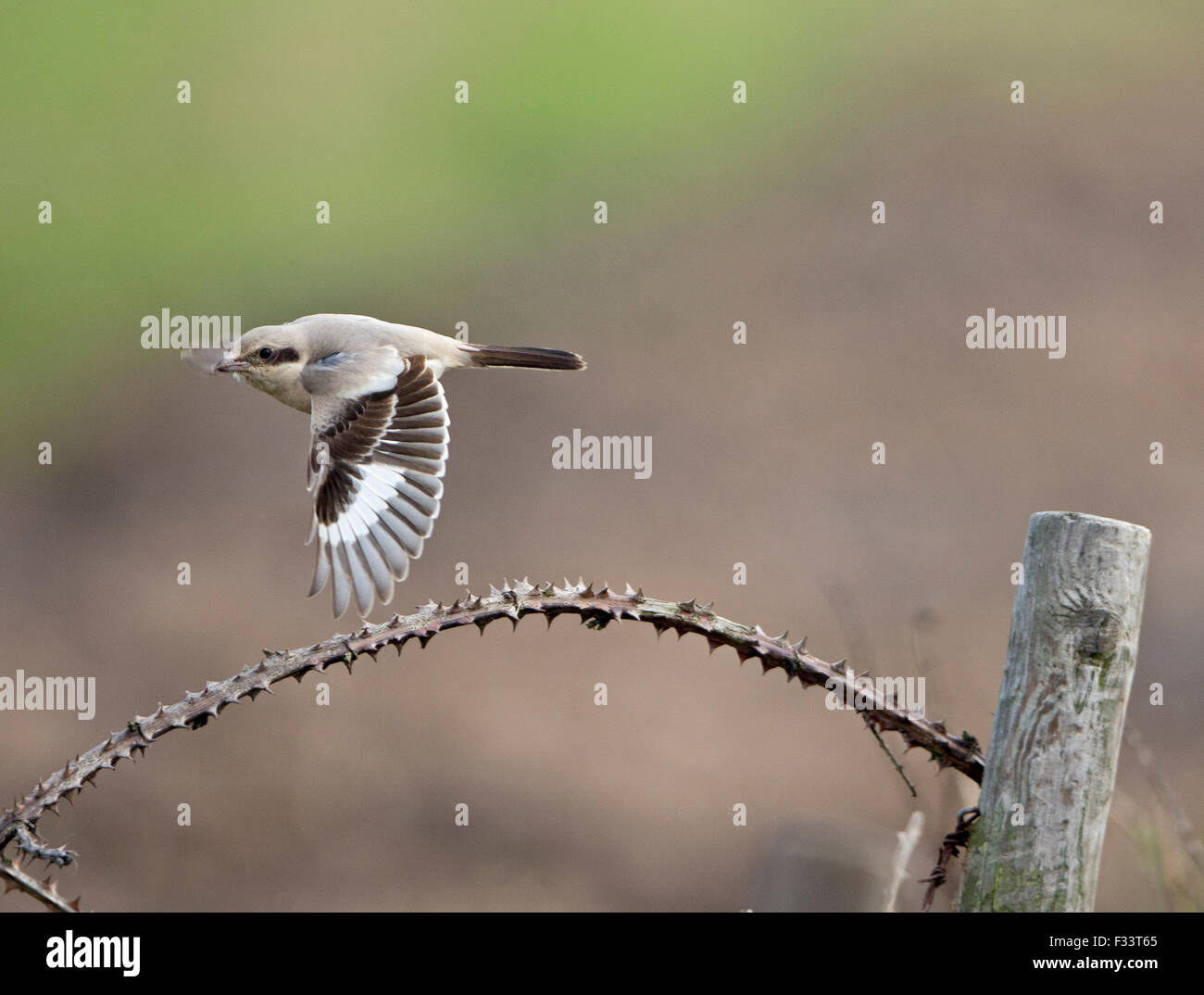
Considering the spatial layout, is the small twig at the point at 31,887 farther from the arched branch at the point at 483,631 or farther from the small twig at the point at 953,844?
the small twig at the point at 953,844

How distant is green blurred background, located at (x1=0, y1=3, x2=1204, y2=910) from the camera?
7.96m

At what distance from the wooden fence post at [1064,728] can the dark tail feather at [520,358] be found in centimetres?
235

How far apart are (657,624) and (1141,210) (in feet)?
37.9

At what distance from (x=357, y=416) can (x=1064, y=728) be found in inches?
90.4

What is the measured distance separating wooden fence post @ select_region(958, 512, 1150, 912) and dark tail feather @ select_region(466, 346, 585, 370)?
2.35 m

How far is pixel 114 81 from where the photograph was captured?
11.5 meters

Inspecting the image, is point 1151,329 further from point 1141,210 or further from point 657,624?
point 657,624

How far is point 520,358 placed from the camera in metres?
4.80

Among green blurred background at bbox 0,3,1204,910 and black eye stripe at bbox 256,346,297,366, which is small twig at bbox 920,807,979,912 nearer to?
black eye stripe at bbox 256,346,297,366

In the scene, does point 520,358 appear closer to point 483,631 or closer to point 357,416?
point 357,416

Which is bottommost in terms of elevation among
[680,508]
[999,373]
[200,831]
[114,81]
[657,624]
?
[200,831]

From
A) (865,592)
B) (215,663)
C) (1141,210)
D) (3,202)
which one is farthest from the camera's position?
(1141,210)
